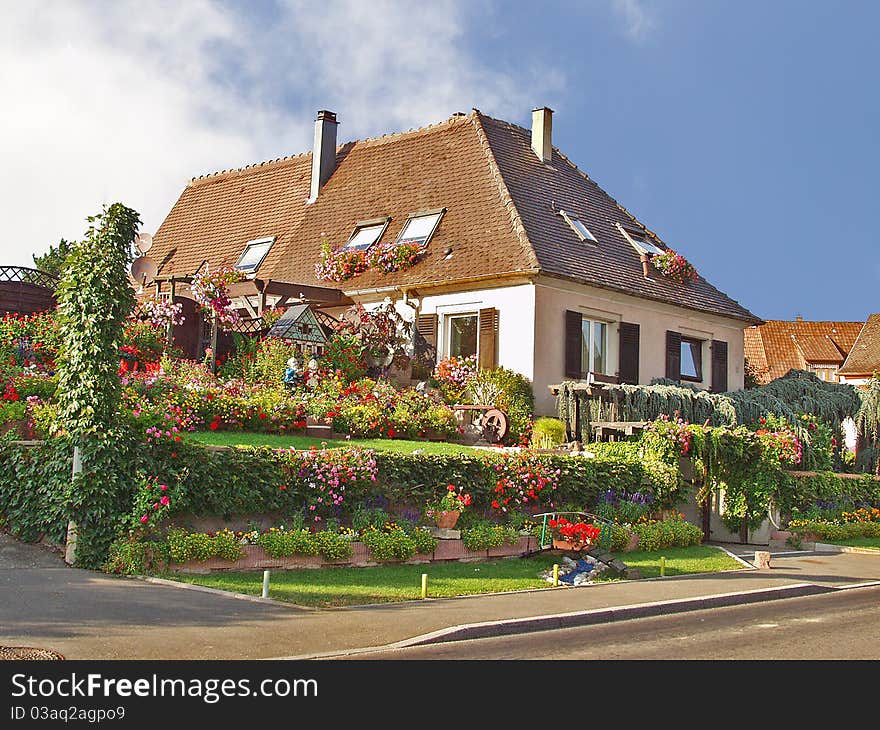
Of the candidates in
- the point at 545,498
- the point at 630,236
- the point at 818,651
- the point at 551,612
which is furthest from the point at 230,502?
the point at 630,236

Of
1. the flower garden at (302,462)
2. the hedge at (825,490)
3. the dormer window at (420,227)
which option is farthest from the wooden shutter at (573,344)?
the hedge at (825,490)

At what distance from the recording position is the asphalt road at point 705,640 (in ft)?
30.2

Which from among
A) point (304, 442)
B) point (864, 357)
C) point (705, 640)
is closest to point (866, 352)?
point (864, 357)

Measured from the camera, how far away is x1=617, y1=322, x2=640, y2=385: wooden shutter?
2702cm

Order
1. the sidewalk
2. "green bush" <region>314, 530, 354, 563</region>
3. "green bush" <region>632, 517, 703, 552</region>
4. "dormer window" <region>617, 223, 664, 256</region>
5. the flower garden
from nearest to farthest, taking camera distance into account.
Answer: the sidewalk, the flower garden, "green bush" <region>314, 530, 354, 563</region>, "green bush" <region>632, 517, 703, 552</region>, "dormer window" <region>617, 223, 664, 256</region>

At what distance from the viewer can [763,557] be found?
1683cm

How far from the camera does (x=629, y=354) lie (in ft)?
89.1

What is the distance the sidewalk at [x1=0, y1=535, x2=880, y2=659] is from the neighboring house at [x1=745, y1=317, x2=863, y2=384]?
48173 mm

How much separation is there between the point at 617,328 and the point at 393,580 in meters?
15.4

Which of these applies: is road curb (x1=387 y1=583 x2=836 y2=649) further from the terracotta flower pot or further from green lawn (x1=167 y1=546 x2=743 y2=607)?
the terracotta flower pot

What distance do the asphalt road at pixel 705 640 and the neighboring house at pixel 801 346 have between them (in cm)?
4866

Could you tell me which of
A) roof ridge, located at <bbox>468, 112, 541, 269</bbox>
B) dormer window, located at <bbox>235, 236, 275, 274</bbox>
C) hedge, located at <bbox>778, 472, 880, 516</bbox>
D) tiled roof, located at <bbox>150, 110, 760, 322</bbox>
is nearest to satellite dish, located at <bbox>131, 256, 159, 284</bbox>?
tiled roof, located at <bbox>150, 110, 760, 322</bbox>

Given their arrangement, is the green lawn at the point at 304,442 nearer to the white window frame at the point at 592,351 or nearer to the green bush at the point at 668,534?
the green bush at the point at 668,534

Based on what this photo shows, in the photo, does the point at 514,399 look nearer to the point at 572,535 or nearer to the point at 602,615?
the point at 572,535
